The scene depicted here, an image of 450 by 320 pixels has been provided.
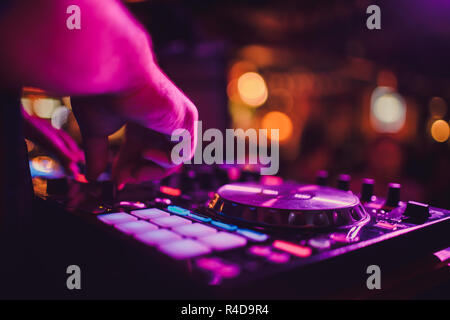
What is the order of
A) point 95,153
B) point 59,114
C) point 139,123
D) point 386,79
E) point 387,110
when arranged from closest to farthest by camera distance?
1. point 139,123
2. point 95,153
3. point 59,114
4. point 386,79
5. point 387,110

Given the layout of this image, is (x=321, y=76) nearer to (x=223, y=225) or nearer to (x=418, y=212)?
(x=418, y=212)

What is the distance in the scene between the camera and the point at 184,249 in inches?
20.2

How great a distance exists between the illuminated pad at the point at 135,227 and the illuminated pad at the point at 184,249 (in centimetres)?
9

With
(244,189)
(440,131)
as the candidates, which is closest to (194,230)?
(244,189)

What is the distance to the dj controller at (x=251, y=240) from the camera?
479 mm

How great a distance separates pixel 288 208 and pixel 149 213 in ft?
0.95

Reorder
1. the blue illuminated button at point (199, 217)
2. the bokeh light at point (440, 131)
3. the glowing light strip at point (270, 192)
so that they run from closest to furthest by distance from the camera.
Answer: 1. the blue illuminated button at point (199, 217)
2. the glowing light strip at point (270, 192)
3. the bokeh light at point (440, 131)

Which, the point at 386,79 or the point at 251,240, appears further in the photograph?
the point at 386,79

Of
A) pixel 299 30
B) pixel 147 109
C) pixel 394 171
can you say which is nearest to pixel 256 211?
pixel 147 109

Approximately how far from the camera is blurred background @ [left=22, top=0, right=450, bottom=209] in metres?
1.79

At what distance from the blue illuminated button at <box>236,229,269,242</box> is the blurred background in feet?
2.99

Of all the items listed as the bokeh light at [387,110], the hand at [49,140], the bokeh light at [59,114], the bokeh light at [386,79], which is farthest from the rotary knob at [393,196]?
the bokeh light at [387,110]

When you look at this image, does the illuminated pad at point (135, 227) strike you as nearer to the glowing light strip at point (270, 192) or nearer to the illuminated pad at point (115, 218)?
the illuminated pad at point (115, 218)

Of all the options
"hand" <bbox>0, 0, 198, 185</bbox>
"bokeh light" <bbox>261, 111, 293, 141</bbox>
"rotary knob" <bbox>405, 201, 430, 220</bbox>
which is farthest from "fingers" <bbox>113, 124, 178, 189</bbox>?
"bokeh light" <bbox>261, 111, 293, 141</bbox>
